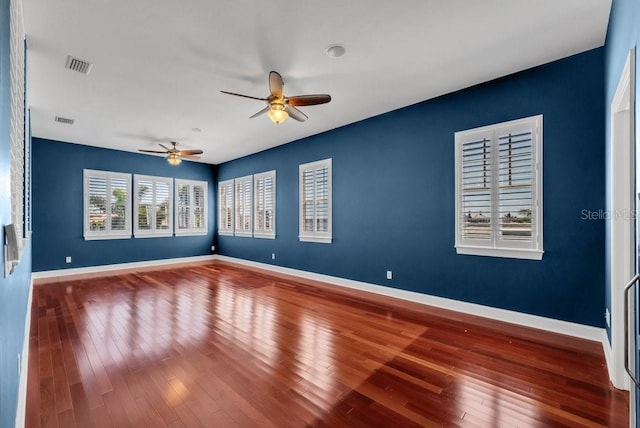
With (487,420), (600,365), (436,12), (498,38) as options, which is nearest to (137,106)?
(436,12)

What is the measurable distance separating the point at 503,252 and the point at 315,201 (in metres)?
3.57

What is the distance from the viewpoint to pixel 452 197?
4.21 meters

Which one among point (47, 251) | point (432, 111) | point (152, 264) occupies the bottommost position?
point (152, 264)

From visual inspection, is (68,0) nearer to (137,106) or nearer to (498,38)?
(137,106)

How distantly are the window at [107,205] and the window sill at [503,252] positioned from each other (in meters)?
7.74

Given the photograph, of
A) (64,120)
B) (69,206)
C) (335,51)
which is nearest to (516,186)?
(335,51)

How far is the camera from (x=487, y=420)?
1.95 metres

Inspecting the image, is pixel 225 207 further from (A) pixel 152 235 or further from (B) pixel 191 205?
(A) pixel 152 235

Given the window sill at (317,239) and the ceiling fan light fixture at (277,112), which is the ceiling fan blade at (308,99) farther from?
the window sill at (317,239)

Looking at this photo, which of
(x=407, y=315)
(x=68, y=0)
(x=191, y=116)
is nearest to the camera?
(x=68, y=0)

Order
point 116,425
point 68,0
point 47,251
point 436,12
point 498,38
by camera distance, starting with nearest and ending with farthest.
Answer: point 116,425, point 68,0, point 436,12, point 498,38, point 47,251

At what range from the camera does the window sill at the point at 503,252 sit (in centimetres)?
351

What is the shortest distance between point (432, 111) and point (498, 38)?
1.50 metres

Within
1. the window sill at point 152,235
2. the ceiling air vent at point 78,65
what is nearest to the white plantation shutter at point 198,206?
the window sill at point 152,235
